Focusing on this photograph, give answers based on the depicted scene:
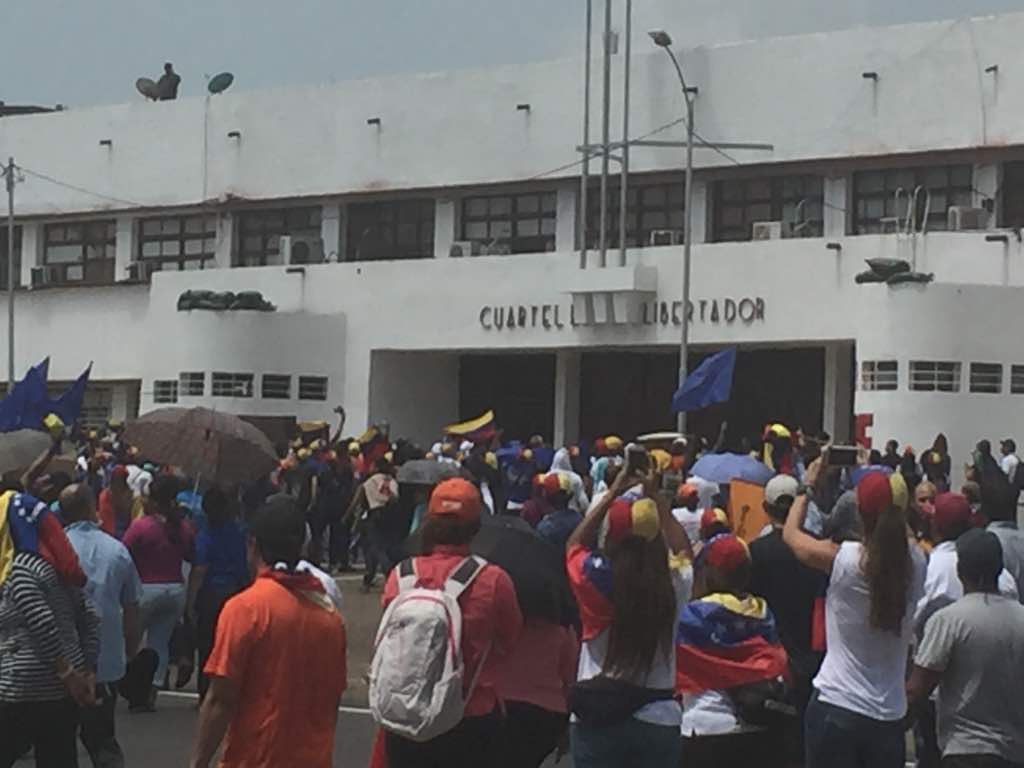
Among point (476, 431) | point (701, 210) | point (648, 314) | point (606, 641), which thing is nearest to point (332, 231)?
point (701, 210)

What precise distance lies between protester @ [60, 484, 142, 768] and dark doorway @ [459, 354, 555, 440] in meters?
29.8

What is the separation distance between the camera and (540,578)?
8.55 meters

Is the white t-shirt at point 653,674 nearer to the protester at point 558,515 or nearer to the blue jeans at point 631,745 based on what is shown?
the blue jeans at point 631,745

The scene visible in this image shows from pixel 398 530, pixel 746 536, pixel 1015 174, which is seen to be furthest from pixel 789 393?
pixel 746 536

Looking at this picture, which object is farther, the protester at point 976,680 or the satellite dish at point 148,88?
the satellite dish at point 148,88

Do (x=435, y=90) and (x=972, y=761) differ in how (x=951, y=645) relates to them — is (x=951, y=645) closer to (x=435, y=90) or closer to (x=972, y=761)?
(x=972, y=761)

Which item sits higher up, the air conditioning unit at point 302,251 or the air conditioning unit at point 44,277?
the air conditioning unit at point 302,251

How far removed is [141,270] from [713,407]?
539 inches

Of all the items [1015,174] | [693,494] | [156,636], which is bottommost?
[156,636]

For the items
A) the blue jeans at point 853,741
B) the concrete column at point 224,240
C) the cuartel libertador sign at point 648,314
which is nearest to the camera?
the blue jeans at point 853,741

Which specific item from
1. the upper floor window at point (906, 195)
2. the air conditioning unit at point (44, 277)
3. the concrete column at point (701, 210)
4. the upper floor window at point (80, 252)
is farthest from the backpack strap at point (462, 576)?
the air conditioning unit at point (44, 277)

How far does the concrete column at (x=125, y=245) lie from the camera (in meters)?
47.5

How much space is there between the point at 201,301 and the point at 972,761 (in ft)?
112

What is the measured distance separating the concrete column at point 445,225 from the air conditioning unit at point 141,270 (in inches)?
274
